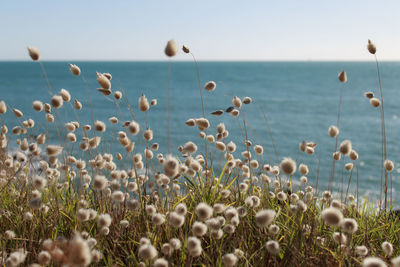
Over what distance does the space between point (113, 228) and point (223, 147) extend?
2.93ft

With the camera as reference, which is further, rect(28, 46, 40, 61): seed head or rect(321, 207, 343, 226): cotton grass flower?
rect(28, 46, 40, 61): seed head

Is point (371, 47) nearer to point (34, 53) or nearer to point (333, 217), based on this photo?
point (333, 217)

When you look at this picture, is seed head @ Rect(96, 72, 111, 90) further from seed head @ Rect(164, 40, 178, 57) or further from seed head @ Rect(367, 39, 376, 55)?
seed head @ Rect(367, 39, 376, 55)

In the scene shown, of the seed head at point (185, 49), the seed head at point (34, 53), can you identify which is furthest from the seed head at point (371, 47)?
the seed head at point (34, 53)

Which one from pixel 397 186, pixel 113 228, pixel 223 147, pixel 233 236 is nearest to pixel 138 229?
pixel 113 228

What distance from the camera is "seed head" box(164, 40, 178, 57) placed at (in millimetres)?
2162

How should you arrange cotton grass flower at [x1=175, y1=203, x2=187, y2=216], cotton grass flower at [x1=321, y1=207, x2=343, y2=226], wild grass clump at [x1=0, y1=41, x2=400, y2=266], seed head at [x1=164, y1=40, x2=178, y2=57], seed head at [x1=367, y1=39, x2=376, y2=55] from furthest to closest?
seed head at [x1=367, y1=39, x2=376, y2=55], seed head at [x1=164, y1=40, x2=178, y2=57], cotton grass flower at [x1=175, y1=203, x2=187, y2=216], wild grass clump at [x1=0, y1=41, x2=400, y2=266], cotton grass flower at [x1=321, y1=207, x2=343, y2=226]

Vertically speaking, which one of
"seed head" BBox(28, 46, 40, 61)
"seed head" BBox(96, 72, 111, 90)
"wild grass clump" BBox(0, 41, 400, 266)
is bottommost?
"wild grass clump" BBox(0, 41, 400, 266)

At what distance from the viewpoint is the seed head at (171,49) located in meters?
2.16

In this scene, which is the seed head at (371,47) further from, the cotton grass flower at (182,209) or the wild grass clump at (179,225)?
the cotton grass flower at (182,209)

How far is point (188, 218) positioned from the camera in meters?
2.58

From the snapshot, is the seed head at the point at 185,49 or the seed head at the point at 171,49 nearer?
the seed head at the point at 171,49

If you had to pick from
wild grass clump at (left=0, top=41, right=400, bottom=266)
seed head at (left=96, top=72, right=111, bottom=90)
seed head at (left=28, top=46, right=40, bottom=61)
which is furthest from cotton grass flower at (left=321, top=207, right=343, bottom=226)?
seed head at (left=28, top=46, right=40, bottom=61)

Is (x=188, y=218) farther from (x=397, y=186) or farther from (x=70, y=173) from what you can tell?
(x=397, y=186)
